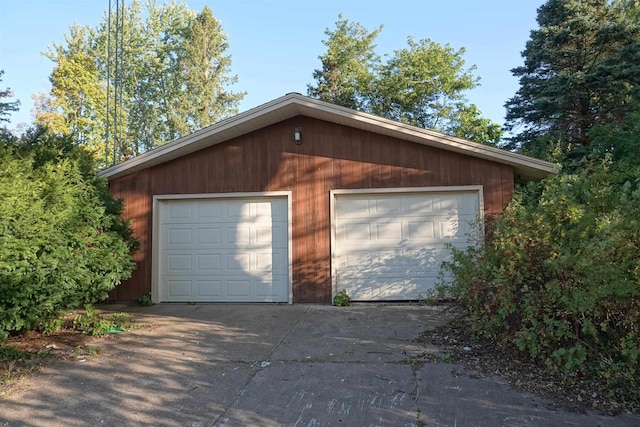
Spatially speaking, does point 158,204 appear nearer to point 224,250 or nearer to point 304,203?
point 224,250

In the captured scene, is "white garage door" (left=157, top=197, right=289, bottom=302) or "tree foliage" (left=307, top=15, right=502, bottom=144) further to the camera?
"tree foliage" (left=307, top=15, right=502, bottom=144)

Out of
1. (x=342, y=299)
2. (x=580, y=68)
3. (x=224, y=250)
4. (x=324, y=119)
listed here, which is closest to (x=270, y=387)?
(x=342, y=299)

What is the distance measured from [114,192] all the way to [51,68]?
21.8m

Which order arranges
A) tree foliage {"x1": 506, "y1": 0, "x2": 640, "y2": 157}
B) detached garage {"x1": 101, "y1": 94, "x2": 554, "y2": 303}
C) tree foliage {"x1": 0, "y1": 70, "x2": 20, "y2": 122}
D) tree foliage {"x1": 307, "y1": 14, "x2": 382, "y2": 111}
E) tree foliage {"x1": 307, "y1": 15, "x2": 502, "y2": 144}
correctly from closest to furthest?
detached garage {"x1": 101, "y1": 94, "x2": 554, "y2": 303} < tree foliage {"x1": 506, "y1": 0, "x2": 640, "y2": 157} < tree foliage {"x1": 0, "y1": 70, "x2": 20, "y2": 122} < tree foliage {"x1": 307, "y1": 15, "x2": 502, "y2": 144} < tree foliage {"x1": 307, "y1": 14, "x2": 382, "y2": 111}

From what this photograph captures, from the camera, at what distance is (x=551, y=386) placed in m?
3.54

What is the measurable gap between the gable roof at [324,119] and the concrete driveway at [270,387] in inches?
135

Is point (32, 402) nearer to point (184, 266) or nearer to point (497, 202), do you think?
point (184, 266)

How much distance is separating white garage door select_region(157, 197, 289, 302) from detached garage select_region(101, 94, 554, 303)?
0.06 feet

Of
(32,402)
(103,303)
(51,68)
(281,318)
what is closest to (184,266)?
(103,303)

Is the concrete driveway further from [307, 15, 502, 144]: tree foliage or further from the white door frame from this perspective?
[307, 15, 502, 144]: tree foliage

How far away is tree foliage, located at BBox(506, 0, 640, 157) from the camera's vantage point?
→ 14.1 metres

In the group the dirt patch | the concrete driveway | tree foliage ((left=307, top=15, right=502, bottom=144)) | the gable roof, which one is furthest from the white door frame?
tree foliage ((left=307, top=15, right=502, bottom=144))

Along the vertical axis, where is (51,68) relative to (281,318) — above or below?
above

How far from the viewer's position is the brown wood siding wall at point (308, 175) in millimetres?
7672
